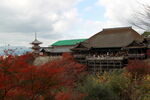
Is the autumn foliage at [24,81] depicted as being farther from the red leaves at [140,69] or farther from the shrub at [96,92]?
the red leaves at [140,69]

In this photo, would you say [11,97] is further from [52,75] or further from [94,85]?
[94,85]

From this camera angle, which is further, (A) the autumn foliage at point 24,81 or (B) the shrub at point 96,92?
(B) the shrub at point 96,92

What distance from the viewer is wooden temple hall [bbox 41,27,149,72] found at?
2950 centimetres

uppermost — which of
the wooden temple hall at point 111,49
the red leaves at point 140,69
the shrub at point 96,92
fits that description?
the wooden temple hall at point 111,49

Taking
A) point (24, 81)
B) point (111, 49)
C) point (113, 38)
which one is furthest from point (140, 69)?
point (24, 81)

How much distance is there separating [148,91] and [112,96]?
372cm

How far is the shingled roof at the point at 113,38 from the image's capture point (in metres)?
32.5

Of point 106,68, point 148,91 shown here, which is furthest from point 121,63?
point 148,91

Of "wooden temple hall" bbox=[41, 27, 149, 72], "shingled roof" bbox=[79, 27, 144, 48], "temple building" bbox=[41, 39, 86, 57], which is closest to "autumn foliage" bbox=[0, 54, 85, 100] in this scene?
"wooden temple hall" bbox=[41, 27, 149, 72]

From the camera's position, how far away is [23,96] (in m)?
11.1

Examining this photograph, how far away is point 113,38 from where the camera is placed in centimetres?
3444

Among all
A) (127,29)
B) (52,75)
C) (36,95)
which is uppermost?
(127,29)

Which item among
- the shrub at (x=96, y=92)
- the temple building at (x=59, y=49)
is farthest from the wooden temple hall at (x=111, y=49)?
the shrub at (x=96, y=92)

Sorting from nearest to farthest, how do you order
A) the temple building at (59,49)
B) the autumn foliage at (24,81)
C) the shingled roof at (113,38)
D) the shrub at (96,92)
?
the autumn foliage at (24,81)
the shrub at (96,92)
the shingled roof at (113,38)
the temple building at (59,49)
